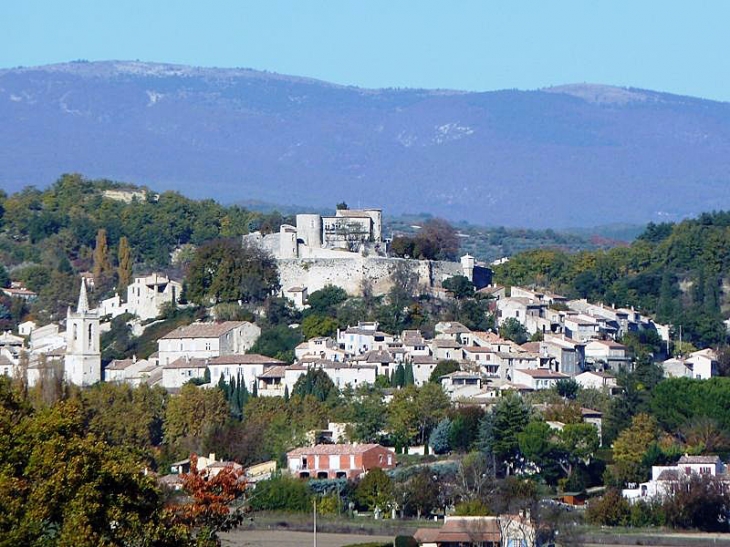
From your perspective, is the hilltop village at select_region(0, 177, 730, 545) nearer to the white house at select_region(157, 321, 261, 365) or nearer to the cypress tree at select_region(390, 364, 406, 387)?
the white house at select_region(157, 321, 261, 365)

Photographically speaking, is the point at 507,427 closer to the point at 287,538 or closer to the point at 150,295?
the point at 287,538

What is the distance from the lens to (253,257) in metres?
69.8

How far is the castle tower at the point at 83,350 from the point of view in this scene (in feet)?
216

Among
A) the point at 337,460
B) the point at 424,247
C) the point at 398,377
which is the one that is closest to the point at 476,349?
the point at 398,377

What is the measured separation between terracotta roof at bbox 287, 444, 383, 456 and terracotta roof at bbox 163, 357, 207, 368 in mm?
8855

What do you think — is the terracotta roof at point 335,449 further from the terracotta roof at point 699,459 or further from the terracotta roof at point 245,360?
the terracotta roof at point 699,459

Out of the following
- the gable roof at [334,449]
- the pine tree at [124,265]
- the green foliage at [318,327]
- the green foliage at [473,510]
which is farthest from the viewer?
the pine tree at [124,265]

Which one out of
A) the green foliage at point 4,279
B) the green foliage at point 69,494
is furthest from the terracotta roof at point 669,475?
the green foliage at point 4,279

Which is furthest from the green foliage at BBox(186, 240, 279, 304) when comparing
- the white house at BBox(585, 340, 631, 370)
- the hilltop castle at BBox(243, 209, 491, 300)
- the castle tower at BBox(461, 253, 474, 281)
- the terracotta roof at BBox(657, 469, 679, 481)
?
the terracotta roof at BBox(657, 469, 679, 481)

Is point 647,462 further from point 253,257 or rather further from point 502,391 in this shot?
point 253,257

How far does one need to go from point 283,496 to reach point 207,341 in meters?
14.7

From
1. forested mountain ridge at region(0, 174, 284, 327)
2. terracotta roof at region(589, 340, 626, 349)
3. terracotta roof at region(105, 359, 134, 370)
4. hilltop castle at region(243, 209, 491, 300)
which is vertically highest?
forested mountain ridge at region(0, 174, 284, 327)

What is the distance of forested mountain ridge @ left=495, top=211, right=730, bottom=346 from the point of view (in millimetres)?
75750

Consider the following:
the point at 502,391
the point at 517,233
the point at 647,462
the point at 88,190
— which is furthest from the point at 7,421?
the point at 517,233
